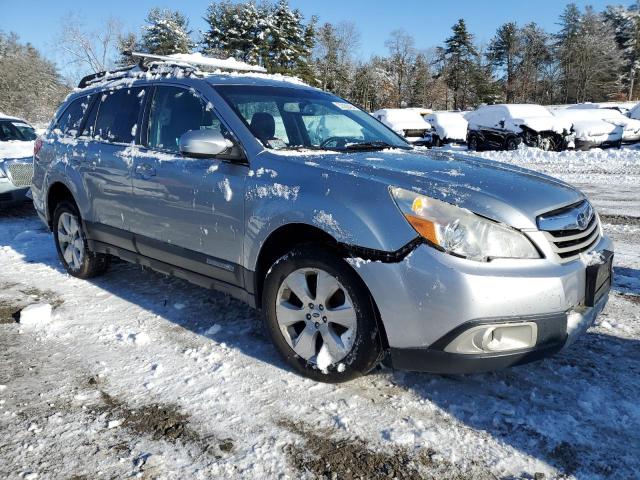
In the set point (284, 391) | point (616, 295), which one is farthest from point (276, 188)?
point (616, 295)

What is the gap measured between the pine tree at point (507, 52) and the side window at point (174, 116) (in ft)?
193

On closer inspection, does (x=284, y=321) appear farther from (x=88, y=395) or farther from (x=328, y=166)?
(x=88, y=395)

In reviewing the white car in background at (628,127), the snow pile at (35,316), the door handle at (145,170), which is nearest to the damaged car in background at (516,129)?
the white car in background at (628,127)

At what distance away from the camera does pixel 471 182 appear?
276 centimetres

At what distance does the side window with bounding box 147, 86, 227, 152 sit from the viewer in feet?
11.7

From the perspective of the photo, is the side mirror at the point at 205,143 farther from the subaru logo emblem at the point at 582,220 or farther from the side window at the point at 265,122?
the subaru logo emblem at the point at 582,220

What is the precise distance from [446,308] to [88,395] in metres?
2.02

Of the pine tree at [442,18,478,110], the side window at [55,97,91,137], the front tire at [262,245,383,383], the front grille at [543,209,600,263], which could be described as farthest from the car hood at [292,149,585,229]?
the pine tree at [442,18,478,110]

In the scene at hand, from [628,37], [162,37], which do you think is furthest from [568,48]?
[162,37]

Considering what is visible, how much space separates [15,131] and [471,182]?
9999 millimetres

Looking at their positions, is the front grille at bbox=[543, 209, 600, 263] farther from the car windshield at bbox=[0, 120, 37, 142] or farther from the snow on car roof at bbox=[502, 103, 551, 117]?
the snow on car roof at bbox=[502, 103, 551, 117]

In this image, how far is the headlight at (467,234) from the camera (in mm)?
2416

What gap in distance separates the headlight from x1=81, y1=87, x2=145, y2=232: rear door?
8.21ft

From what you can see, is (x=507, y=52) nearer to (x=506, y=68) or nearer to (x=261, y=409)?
(x=506, y=68)
